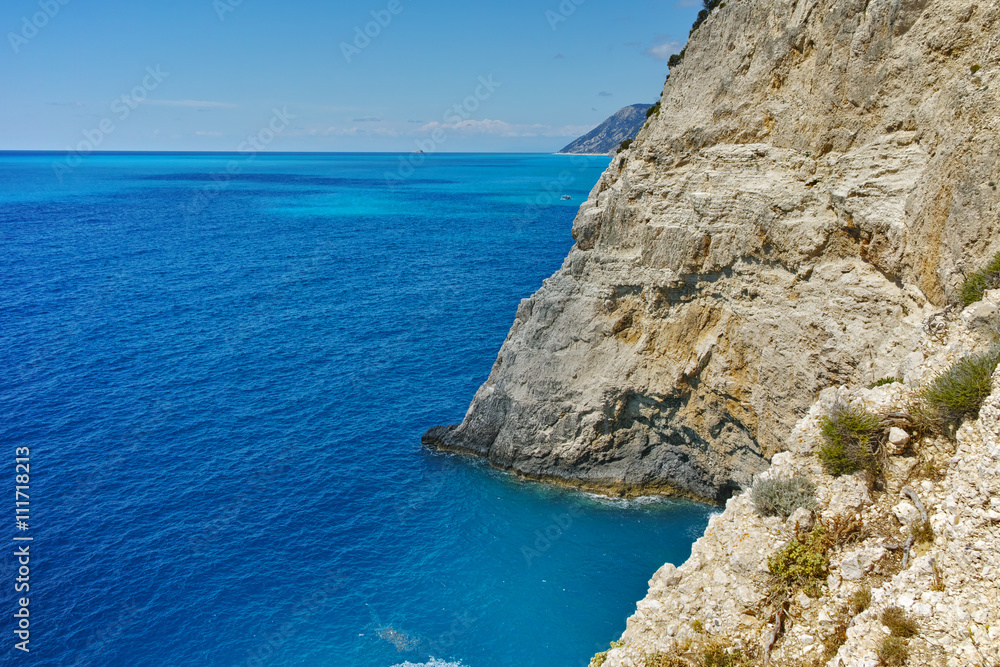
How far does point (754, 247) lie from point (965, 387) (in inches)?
569

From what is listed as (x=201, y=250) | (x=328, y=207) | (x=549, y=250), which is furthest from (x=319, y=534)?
(x=328, y=207)

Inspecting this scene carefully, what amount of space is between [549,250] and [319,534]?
196 feet

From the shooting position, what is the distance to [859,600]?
38.7 ft

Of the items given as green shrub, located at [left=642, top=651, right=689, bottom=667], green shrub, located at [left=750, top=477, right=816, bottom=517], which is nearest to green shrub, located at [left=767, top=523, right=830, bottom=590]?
green shrub, located at [left=750, top=477, right=816, bottom=517]

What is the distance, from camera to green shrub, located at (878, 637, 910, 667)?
10.1 m

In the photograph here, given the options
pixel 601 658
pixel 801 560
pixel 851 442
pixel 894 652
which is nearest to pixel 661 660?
pixel 601 658

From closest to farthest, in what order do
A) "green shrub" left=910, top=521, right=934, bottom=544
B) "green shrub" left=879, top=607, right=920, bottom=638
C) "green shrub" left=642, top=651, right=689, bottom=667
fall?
1. "green shrub" left=879, top=607, right=920, bottom=638
2. "green shrub" left=910, top=521, right=934, bottom=544
3. "green shrub" left=642, top=651, right=689, bottom=667

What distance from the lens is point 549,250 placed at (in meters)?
84.9

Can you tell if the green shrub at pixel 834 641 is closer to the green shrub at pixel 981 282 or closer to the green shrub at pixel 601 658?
the green shrub at pixel 601 658

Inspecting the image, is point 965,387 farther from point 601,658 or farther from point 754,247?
point 754,247

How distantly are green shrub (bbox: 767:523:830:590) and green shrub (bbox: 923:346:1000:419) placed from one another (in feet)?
10.6

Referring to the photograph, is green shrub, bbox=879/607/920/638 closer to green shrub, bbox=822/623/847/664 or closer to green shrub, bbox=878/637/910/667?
green shrub, bbox=878/637/910/667

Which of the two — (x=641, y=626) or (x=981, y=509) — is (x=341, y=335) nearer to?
(x=641, y=626)

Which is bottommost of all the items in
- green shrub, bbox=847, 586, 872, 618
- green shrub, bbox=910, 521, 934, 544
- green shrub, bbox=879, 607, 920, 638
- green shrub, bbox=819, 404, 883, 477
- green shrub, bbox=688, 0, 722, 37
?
green shrub, bbox=847, 586, 872, 618
